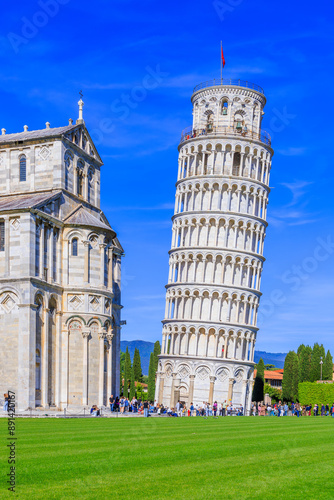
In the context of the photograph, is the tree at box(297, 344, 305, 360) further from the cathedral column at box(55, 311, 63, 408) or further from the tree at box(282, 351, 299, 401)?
the cathedral column at box(55, 311, 63, 408)

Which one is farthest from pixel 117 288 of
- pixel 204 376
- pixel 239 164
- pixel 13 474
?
pixel 13 474

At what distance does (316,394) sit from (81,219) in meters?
45.8

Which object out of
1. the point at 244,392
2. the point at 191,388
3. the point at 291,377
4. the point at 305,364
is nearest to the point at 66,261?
the point at 191,388

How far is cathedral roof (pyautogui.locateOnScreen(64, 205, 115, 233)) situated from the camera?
46.1 m

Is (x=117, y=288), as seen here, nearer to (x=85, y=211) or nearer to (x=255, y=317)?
(x=85, y=211)

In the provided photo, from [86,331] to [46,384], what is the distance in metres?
4.76

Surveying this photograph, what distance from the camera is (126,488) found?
1247cm

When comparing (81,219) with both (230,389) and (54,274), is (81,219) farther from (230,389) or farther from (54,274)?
(230,389)

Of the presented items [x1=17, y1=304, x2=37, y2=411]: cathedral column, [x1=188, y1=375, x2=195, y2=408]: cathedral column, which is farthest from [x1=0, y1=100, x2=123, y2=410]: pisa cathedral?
[x1=188, y1=375, x2=195, y2=408]: cathedral column

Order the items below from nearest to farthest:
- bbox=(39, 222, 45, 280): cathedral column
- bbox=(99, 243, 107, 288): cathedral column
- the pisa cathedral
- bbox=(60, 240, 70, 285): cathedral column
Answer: the pisa cathedral → bbox=(39, 222, 45, 280): cathedral column → bbox=(60, 240, 70, 285): cathedral column → bbox=(99, 243, 107, 288): cathedral column

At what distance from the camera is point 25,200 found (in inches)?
1786

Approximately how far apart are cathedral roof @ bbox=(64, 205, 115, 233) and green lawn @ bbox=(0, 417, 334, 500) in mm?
25027

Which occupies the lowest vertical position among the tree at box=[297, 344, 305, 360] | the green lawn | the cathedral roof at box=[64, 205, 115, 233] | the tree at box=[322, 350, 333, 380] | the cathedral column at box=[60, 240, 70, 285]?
the green lawn

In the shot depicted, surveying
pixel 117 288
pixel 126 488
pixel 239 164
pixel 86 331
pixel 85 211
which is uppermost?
pixel 239 164
